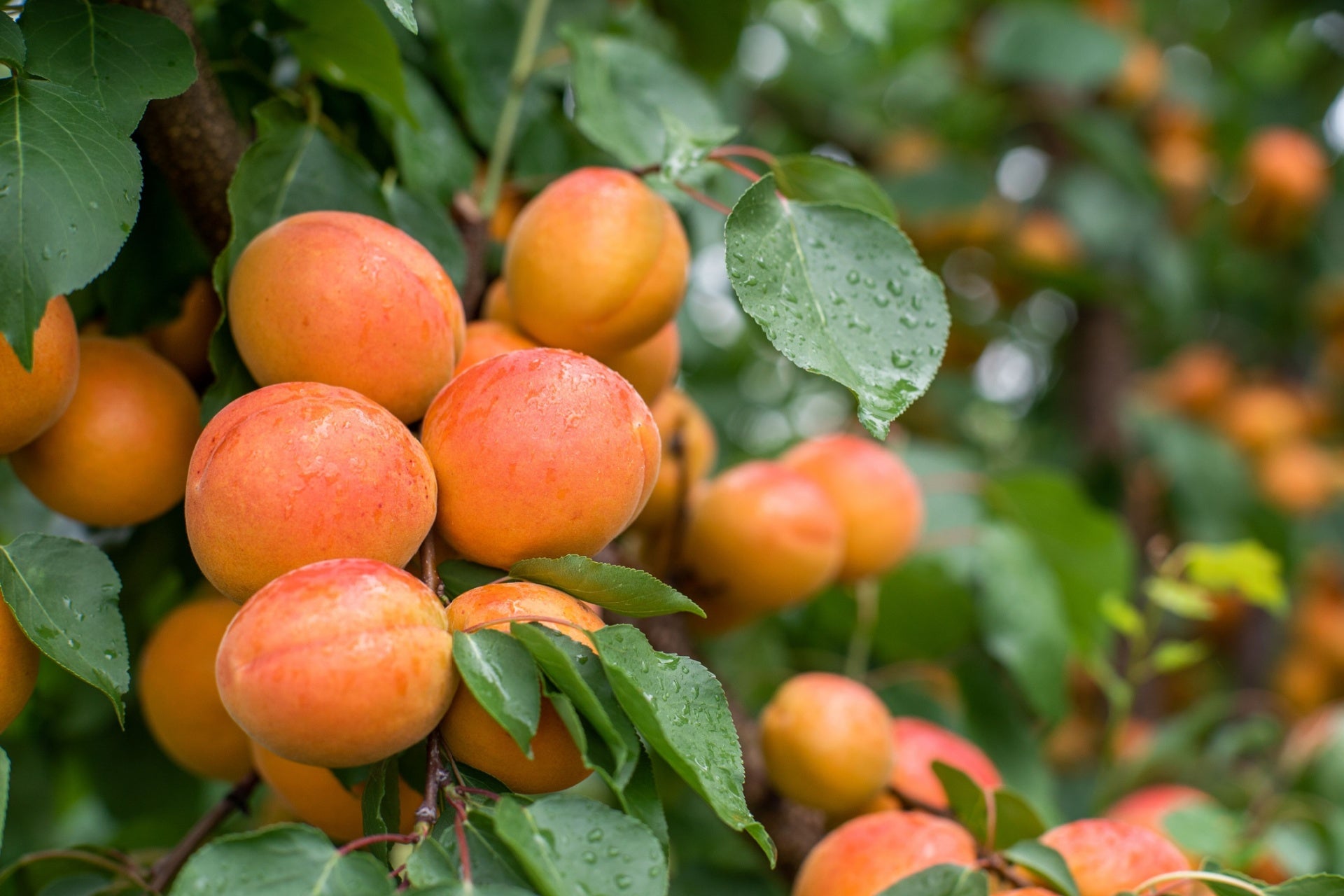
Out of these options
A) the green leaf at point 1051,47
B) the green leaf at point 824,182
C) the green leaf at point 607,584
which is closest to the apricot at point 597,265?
the green leaf at point 824,182

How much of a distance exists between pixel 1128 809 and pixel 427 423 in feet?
2.85

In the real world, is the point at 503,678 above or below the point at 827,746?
above

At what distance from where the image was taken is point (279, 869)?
395mm

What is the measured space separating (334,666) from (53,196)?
247 millimetres

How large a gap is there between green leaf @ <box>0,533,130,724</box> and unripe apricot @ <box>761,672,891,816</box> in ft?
1.39

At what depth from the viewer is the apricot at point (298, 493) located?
1.48 ft

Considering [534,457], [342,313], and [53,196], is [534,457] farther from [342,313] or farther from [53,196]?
[53,196]

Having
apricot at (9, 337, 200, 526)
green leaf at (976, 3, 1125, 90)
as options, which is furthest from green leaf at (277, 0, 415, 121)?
green leaf at (976, 3, 1125, 90)

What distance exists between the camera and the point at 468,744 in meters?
0.46

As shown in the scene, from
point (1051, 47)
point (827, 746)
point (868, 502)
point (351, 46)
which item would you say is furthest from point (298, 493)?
point (1051, 47)

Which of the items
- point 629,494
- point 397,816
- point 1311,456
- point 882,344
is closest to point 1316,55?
point 1311,456

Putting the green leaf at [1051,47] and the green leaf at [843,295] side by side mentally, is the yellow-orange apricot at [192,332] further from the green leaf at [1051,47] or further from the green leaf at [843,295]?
the green leaf at [1051,47]

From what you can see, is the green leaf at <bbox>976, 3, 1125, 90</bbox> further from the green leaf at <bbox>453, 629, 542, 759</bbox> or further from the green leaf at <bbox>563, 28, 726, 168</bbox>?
the green leaf at <bbox>453, 629, 542, 759</bbox>

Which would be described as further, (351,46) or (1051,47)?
(1051,47)
